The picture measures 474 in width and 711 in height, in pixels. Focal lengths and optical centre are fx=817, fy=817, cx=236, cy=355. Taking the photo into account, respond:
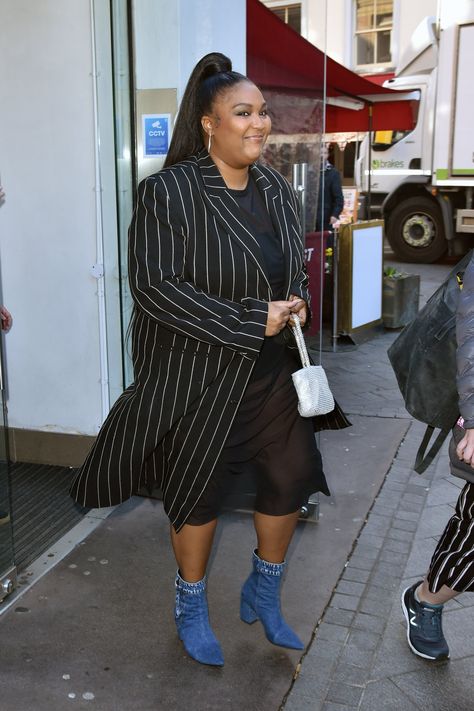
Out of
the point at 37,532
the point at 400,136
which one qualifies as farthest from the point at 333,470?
the point at 400,136

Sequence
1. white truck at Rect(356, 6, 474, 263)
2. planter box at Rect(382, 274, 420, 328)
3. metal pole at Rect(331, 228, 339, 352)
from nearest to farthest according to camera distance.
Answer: metal pole at Rect(331, 228, 339, 352) < planter box at Rect(382, 274, 420, 328) < white truck at Rect(356, 6, 474, 263)

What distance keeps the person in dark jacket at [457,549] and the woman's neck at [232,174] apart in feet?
2.66

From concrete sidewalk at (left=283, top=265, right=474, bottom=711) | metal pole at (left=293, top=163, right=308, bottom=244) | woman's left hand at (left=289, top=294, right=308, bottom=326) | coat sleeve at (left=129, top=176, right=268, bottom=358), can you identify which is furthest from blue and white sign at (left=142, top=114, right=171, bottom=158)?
concrete sidewalk at (left=283, top=265, right=474, bottom=711)

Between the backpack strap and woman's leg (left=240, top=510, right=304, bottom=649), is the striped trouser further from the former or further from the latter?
woman's leg (left=240, top=510, right=304, bottom=649)

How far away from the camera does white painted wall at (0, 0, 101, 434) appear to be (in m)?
4.14

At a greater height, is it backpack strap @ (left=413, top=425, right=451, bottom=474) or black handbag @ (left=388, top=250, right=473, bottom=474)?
black handbag @ (left=388, top=250, right=473, bottom=474)

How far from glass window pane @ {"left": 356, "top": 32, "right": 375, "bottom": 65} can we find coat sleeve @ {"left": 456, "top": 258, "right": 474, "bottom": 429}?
731 inches

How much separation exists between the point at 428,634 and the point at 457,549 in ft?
1.34

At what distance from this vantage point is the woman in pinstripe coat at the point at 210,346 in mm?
2514

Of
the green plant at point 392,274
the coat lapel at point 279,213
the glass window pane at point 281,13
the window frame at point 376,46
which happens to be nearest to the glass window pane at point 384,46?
the window frame at point 376,46

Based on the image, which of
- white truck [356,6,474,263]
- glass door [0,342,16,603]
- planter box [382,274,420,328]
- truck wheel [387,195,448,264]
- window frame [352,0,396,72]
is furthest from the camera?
window frame [352,0,396,72]

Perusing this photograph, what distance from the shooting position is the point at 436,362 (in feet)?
8.43

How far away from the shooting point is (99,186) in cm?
416

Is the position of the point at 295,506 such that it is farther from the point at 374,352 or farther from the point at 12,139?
the point at 374,352
